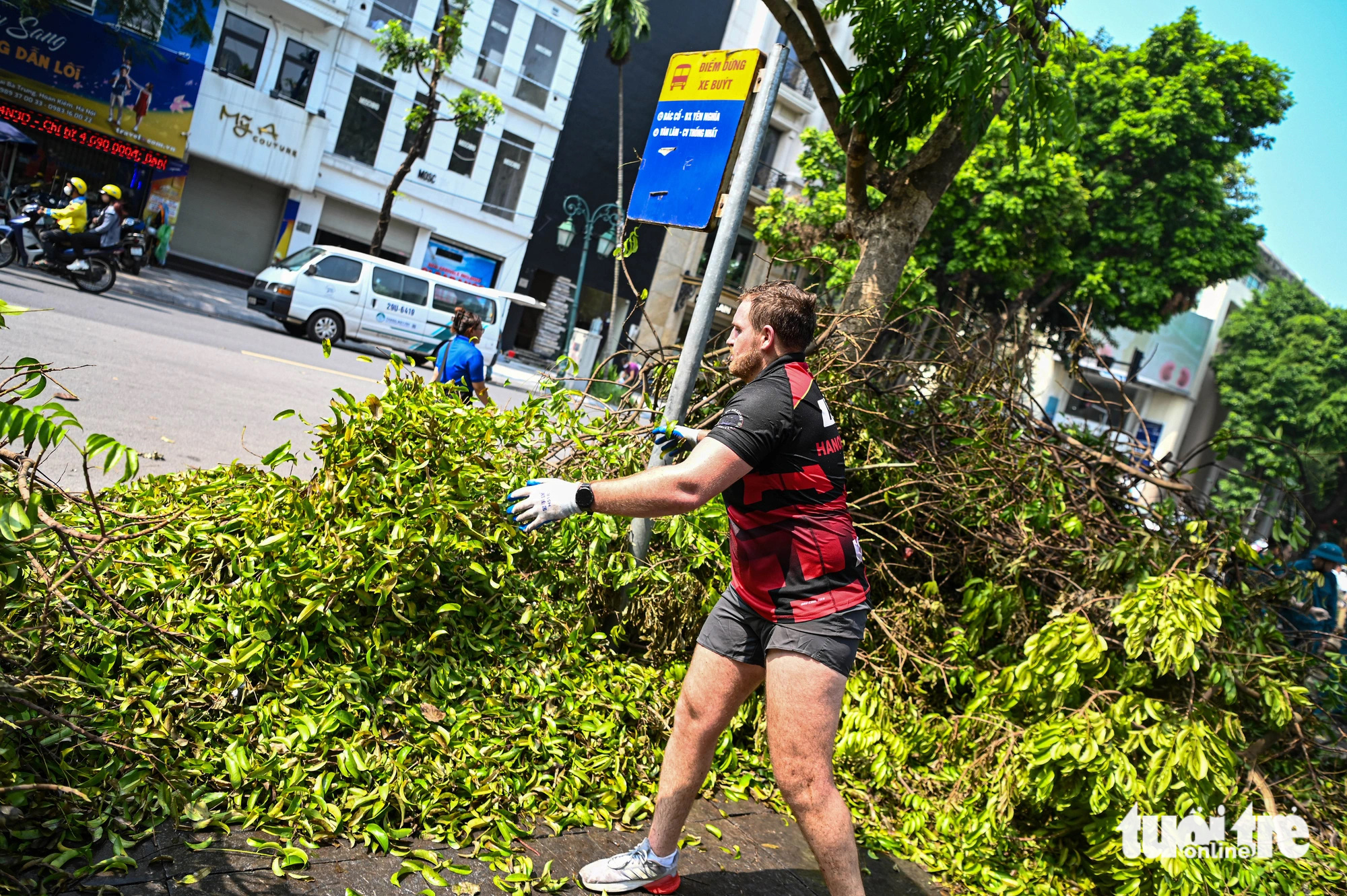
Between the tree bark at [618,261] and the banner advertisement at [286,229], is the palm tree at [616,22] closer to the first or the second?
the tree bark at [618,261]

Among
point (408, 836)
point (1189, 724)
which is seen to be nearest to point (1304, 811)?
point (1189, 724)

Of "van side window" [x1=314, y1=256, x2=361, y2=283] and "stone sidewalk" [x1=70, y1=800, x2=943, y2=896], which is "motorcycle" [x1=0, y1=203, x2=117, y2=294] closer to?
"van side window" [x1=314, y1=256, x2=361, y2=283]

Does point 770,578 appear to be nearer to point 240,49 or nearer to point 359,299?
point 359,299

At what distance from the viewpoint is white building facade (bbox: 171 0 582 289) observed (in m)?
22.7

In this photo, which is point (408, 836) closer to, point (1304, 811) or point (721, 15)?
point (1304, 811)

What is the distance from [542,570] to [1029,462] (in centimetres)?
303

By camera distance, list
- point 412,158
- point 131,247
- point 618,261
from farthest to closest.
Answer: point 412,158 < point 131,247 < point 618,261

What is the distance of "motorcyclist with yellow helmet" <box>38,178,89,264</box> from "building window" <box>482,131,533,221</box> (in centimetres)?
1546

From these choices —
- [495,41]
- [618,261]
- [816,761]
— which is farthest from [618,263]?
[495,41]

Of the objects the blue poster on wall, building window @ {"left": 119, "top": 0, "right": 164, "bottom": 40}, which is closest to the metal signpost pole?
building window @ {"left": 119, "top": 0, "right": 164, "bottom": 40}

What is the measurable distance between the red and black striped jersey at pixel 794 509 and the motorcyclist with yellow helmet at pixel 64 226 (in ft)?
45.9

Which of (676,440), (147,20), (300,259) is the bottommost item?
(676,440)

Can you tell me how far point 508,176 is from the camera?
93.1 ft

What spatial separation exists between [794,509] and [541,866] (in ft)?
4.40
